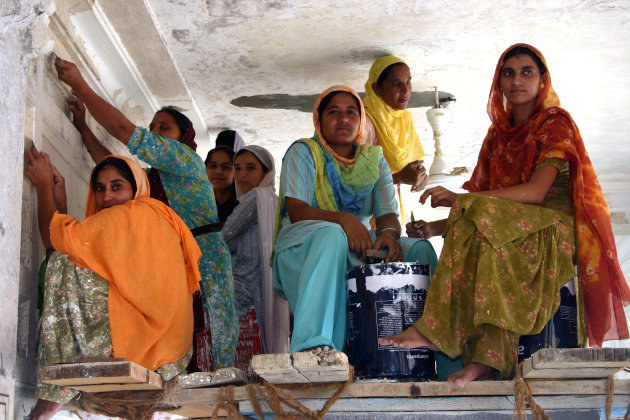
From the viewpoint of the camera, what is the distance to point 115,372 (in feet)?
9.46

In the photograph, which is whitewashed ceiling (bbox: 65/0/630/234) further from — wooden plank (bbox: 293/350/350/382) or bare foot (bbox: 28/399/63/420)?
wooden plank (bbox: 293/350/350/382)

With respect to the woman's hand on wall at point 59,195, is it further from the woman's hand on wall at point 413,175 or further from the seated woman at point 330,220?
the woman's hand on wall at point 413,175

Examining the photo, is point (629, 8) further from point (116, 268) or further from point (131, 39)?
point (116, 268)

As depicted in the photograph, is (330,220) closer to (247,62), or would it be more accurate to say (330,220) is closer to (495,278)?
(495,278)

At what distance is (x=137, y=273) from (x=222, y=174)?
1.90 m

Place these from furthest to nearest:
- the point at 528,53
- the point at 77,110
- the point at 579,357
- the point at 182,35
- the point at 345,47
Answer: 1. the point at 345,47
2. the point at 182,35
3. the point at 77,110
4. the point at 528,53
5. the point at 579,357

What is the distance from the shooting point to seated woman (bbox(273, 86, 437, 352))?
10.7ft

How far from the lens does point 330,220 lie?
3.64m

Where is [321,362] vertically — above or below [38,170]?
below

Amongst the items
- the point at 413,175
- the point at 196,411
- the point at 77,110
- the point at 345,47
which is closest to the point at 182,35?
the point at 345,47

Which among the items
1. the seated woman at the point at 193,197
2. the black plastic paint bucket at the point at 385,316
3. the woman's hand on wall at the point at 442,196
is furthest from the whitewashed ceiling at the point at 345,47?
the black plastic paint bucket at the point at 385,316

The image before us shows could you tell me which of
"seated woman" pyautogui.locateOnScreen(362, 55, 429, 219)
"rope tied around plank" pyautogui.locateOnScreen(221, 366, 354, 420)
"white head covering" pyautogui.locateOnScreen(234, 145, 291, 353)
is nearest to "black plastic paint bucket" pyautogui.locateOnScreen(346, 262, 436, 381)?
"rope tied around plank" pyautogui.locateOnScreen(221, 366, 354, 420)

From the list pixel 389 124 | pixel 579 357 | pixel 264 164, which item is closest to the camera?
pixel 579 357

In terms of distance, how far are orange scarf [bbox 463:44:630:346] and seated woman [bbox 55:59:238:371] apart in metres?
1.47
